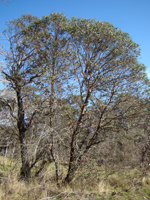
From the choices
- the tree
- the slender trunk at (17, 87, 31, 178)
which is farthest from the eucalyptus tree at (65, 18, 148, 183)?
the slender trunk at (17, 87, 31, 178)

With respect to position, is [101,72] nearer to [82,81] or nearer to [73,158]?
[82,81]

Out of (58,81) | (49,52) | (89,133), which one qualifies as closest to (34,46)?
(49,52)

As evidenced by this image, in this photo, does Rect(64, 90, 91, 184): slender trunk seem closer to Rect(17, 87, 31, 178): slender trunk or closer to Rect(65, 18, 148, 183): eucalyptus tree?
Rect(65, 18, 148, 183): eucalyptus tree

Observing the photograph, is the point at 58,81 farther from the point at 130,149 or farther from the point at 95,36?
the point at 130,149

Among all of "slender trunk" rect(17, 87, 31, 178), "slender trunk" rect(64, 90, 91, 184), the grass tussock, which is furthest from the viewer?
"slender trunk" rect(17, 87, 31, 178)

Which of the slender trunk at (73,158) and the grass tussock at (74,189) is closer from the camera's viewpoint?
the grass tussock at (74,189)

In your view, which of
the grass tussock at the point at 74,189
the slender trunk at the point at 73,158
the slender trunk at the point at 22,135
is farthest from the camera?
the slender trunk at the point at 22,135

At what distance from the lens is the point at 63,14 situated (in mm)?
7109

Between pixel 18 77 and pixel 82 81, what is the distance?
3.02 metres

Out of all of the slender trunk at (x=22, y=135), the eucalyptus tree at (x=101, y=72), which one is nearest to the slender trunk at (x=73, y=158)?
the eucalyptus tree at (x=101, y=72)

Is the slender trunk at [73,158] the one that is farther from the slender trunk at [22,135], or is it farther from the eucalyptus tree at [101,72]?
the slender trunk at [22,135]

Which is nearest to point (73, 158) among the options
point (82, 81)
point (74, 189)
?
point (74, 189)

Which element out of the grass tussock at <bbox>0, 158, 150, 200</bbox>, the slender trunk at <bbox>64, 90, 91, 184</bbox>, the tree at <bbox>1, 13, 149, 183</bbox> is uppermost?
the tree at <bbox>1, 13, 149, 183</bbox>

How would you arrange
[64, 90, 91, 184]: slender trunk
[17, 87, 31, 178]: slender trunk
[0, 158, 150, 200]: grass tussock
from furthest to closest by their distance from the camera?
[17, 87, 31, 178]: slender trunk → [64, 90, 91, 184]: slender trunk → [0, 158, 150, 200]: grass tussock
